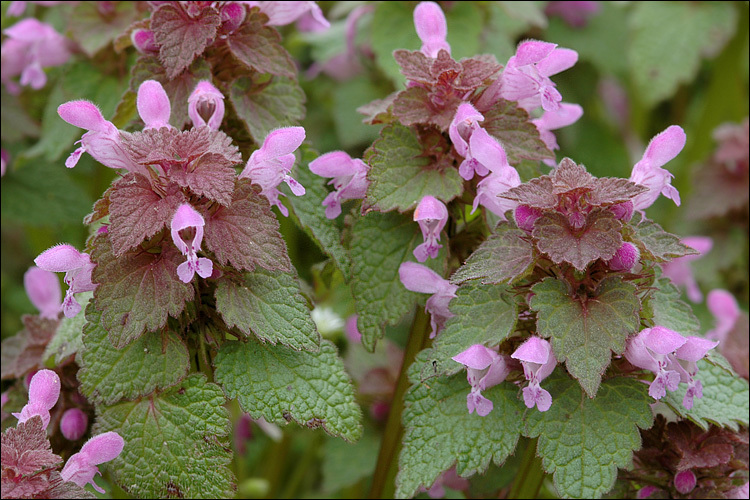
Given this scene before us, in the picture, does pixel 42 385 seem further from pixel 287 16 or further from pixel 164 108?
pixel 287 16

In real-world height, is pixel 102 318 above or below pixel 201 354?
above

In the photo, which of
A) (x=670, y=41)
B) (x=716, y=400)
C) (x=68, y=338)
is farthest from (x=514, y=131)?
(x=670, y=41)

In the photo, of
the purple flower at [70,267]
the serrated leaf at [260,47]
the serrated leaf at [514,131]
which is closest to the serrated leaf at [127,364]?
the purple flower at [70,267]

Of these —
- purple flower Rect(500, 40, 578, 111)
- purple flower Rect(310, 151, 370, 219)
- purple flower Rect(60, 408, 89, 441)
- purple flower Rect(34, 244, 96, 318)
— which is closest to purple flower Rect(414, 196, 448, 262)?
purple flower Rect(310, 151, 370, 219)

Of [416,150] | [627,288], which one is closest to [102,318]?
[416,150]

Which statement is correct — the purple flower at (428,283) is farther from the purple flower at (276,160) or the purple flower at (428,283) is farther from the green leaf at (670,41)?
the green leaf at (670,41)

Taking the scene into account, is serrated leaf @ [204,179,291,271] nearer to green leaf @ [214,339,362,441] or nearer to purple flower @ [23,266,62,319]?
green leaf @ [214,339,362,441]
